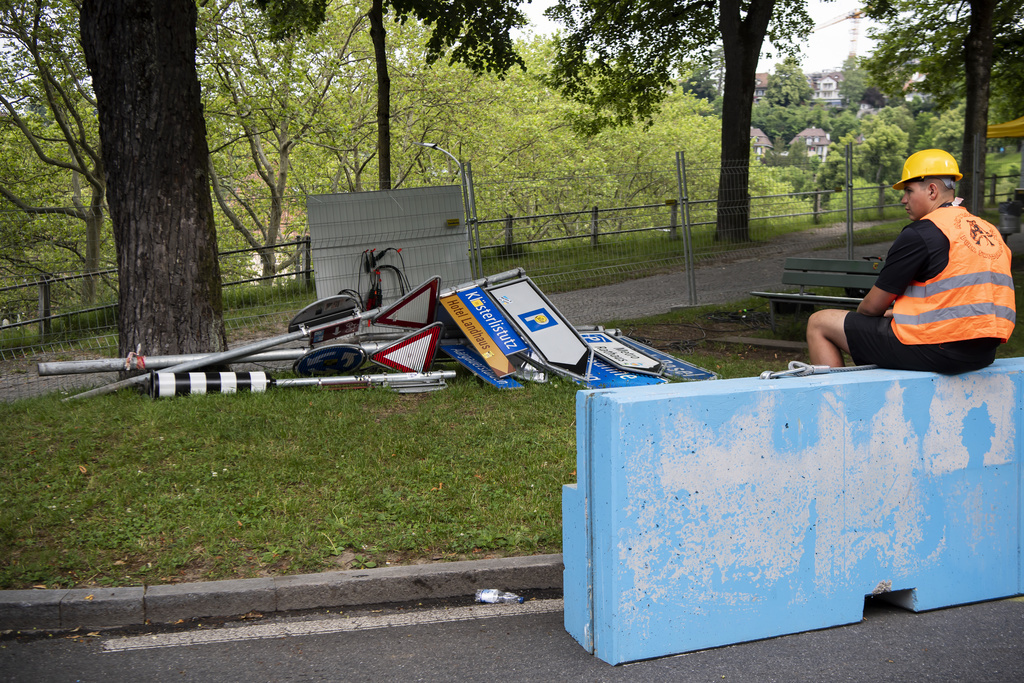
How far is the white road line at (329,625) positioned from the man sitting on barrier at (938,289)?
2139mm

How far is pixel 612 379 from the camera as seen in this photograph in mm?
7379

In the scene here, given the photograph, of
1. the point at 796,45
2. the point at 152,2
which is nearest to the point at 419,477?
the point at 152,2

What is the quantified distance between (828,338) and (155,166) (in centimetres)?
598

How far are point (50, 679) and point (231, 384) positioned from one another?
13.3 ft

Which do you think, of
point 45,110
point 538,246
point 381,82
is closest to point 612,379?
point 538,246

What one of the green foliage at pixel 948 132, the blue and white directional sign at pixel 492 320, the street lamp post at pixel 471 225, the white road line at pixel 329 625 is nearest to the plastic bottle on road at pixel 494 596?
the white road line at pixel 329 625

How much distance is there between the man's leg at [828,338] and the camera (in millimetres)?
→ 4797

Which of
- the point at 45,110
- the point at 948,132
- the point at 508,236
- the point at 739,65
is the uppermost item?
→ the point at 948,132

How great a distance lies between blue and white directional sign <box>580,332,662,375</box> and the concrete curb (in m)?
3.58

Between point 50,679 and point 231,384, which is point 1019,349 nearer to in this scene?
point 231,384

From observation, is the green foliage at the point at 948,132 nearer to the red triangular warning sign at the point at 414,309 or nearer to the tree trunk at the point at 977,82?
the tree trunk at the point at 977,82

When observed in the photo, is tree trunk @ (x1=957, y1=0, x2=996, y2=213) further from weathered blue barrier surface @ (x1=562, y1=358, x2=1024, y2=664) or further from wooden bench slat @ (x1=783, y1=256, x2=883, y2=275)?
weathered blue barrier surface @ (x1=562, y1=358, x2=1024, y2=664)

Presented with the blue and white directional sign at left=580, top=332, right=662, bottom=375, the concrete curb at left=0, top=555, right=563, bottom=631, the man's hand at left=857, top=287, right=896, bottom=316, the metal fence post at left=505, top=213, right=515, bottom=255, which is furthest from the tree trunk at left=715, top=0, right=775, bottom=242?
the concrete curb at left=0, top=555, right=563, bottom=631

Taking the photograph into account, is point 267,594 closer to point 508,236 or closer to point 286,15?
point 508,236
